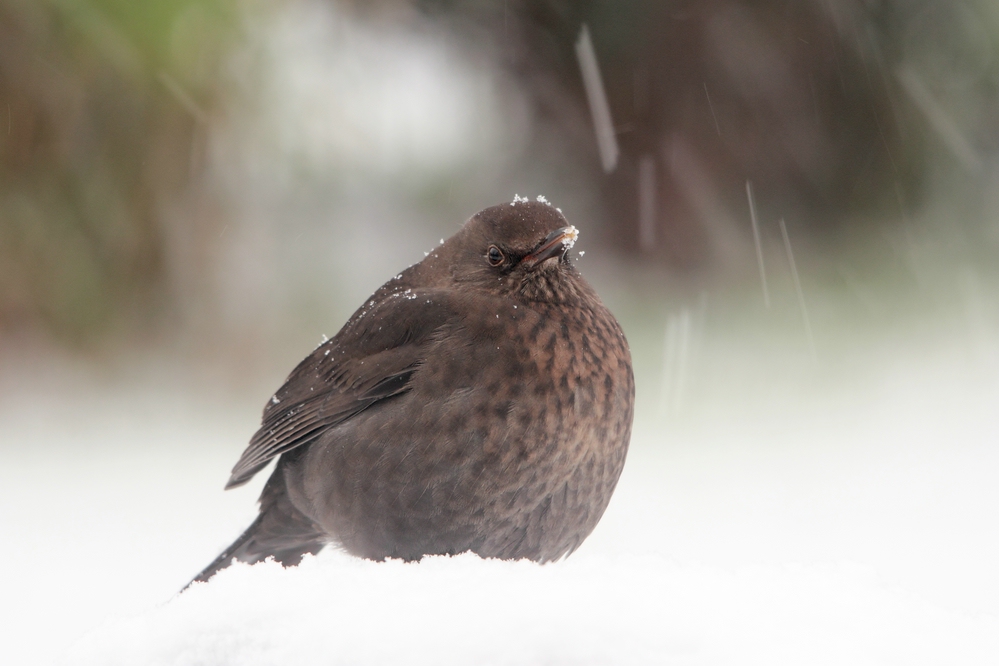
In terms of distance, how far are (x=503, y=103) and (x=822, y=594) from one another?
3.53 metres

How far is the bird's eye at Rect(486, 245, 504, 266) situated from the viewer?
2.44m

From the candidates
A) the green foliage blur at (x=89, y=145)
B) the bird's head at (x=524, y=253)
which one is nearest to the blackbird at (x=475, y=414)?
the bird's head at (x=524, y=253)

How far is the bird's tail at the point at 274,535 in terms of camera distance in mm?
2678

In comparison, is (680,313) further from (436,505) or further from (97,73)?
(97,73)

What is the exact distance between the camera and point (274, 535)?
275 cm

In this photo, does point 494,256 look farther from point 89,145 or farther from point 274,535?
point 89,145

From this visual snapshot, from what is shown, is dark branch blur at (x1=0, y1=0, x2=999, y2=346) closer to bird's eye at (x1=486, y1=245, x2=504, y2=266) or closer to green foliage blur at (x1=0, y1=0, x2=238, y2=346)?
green foliage blur at (x1=0, y1=0, x2=238, y2=346)

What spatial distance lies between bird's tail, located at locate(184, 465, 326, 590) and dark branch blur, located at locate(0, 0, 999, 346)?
90.3 inches

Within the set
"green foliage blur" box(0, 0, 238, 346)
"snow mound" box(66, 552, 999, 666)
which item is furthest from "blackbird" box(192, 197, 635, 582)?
"green foliage blur" box(0, 0, 238, 346)

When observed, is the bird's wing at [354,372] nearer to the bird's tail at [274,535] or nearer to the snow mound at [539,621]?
the bird's tail at [274,535]

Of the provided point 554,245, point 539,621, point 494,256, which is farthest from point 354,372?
point 539,621

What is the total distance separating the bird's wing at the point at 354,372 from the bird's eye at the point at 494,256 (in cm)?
16

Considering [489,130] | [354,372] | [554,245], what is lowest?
[354,372]

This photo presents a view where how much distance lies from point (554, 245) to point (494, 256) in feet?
0.68
